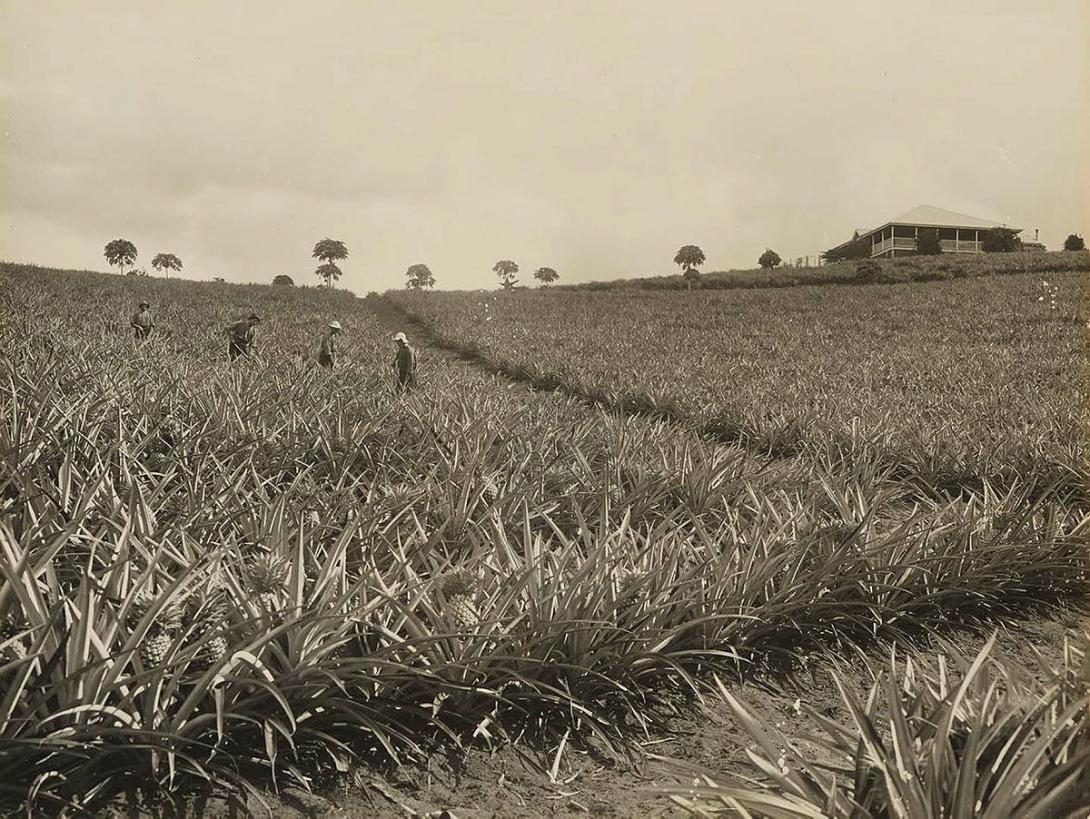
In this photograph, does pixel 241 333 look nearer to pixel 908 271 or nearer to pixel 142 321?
pixel 142 321

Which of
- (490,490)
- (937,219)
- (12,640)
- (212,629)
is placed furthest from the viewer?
(937,219)

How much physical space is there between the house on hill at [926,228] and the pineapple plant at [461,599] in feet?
206

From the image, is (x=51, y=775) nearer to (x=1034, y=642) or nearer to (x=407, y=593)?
(x=407, y=593)

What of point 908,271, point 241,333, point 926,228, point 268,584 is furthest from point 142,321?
point 926,228

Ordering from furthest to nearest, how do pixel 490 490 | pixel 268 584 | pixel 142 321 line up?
1. pixel 142 321
2. pixel 490 490
3. pixel 268 584

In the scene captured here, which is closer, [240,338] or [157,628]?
[157,628]

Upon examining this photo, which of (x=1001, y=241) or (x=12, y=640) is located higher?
(x=1001, y=241)

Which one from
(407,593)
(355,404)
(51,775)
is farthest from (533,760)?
(355,404)

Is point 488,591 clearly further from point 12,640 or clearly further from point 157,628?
point 12,640

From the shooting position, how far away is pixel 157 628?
2389 millimetres

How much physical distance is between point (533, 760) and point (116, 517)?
1995mm

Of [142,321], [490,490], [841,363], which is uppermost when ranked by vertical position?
[142,321]

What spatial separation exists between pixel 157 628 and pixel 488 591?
4.11 ft

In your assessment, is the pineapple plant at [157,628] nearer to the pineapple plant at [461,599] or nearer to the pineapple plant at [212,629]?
the pineapple plant at [212,629]
